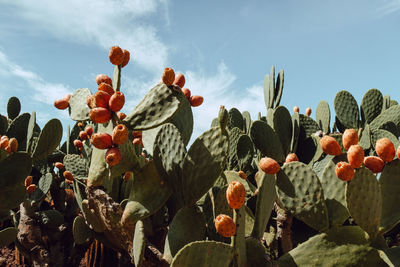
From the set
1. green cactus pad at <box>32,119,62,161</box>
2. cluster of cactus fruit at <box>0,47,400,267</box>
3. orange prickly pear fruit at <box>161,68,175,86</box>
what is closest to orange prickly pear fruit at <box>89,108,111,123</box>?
cluster of cactus fruit at <box>0,47,400,267</box>

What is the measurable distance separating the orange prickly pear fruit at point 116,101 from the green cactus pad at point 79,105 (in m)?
0.40

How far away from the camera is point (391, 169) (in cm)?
116

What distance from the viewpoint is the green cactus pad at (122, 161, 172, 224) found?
4.22 feet

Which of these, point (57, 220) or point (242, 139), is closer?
point (242, 139)

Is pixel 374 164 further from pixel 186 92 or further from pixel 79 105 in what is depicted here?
pixel 79 105

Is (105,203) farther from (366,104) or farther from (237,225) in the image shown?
(366,104)

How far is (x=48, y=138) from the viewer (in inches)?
86.7

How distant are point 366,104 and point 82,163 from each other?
1985mm

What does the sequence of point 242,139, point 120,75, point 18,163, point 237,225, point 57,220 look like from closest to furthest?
point 237,225
point 120,75
point 18,163
point 242,139
point 57,220

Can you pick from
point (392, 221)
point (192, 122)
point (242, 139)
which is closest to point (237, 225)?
point (392, 221)

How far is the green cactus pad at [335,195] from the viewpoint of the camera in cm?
114

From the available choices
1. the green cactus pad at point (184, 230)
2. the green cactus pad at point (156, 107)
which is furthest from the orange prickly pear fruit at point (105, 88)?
the green cactus pad at point (184, 230)

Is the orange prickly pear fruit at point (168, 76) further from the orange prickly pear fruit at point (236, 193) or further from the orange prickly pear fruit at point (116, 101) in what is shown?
the orange prickly pear fruit at point (236, 193)

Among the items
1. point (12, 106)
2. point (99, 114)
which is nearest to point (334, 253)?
point (99, 114)
